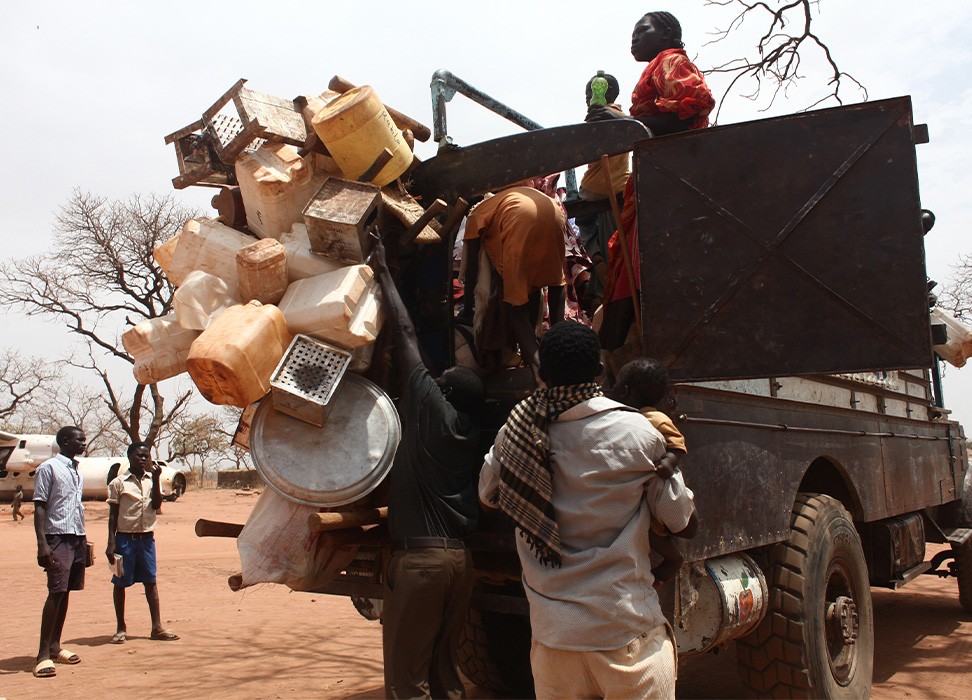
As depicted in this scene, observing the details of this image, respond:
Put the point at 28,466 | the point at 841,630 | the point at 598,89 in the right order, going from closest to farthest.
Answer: the point at 841,630
the point at 598,89
the point at 28,466

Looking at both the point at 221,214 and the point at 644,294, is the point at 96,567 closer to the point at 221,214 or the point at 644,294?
the point at 221,214

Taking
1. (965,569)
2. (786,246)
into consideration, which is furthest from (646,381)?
(965,569)

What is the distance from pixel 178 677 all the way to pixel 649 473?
183 inches

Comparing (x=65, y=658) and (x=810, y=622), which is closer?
(x=810, y=622)

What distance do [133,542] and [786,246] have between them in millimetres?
6184

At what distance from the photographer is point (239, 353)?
2.99 metres

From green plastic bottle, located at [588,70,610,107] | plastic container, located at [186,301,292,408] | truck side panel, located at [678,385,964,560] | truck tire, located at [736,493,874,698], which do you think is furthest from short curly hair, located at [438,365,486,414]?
green plastic bottle, located at [588,70,610,107]

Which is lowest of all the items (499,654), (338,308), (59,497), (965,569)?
(965,569)

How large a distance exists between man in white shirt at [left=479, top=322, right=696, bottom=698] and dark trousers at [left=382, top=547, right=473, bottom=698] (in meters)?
0.71

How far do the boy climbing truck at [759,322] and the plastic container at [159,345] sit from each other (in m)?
1.13

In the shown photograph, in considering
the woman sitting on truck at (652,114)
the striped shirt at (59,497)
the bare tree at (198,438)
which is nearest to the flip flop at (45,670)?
the striped shirt at (59,497)

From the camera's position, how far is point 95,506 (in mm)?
23734

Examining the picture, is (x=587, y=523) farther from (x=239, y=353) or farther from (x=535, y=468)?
(x=239, y=353)

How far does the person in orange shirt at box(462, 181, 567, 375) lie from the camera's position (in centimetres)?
354
